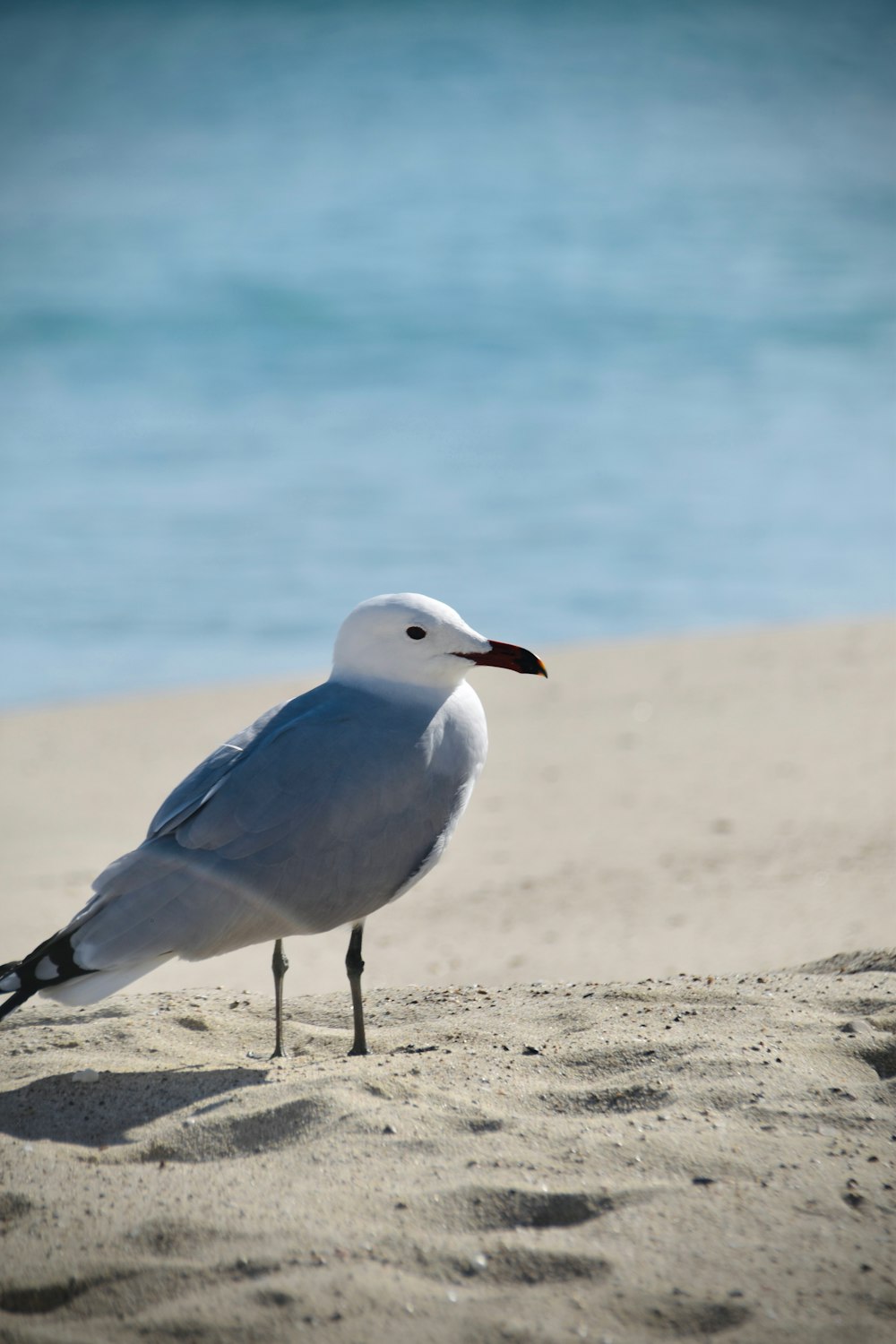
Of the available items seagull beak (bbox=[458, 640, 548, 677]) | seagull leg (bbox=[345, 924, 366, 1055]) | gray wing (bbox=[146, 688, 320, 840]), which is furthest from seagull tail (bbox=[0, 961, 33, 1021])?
seagull beak (bbox=[458, 640, 548, 677])

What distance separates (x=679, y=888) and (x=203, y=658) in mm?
5220

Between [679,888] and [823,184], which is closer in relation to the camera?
[679,888]

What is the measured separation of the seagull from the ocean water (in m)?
6.07

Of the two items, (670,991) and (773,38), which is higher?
(773,38)

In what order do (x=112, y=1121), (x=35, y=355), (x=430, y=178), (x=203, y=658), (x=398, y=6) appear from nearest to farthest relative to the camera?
(x=112, y=1121), (x=203, y=658), (x=35, y=355), (x=430, y=178), (x=398, y=6)

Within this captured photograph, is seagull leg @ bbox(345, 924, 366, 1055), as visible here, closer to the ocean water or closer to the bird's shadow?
the bird's shadow

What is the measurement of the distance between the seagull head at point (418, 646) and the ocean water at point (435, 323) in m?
6.02

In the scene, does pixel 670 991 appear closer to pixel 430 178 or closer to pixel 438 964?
pixel 438 964

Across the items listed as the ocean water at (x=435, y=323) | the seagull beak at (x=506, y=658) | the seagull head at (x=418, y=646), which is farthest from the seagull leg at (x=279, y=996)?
the ocean water at (x=435, y=323)

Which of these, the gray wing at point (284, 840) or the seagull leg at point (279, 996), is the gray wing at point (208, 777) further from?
the seagull leg at point (279, 996)

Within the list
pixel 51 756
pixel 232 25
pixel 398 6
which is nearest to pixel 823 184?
pixel 398 6

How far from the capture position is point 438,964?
514cm

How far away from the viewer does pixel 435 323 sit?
68.3 feet

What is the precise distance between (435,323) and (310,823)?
59.4 feet
